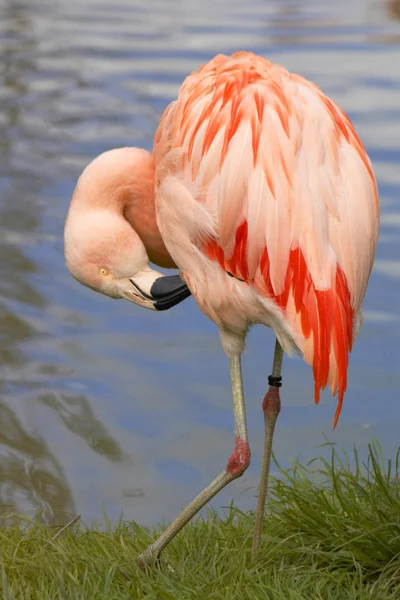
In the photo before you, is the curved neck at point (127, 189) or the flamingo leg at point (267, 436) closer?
the flamingo leg at point (267, 436)

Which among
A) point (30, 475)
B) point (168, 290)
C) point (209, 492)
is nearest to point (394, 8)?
point (30, 475)

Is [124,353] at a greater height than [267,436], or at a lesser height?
lesser

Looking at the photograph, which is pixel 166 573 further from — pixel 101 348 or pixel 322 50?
pixel 322 50

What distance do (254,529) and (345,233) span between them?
95cm

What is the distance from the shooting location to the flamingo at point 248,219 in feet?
9.43

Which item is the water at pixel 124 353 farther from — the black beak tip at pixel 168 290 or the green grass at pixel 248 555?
the black beak tip at pixel 168 290

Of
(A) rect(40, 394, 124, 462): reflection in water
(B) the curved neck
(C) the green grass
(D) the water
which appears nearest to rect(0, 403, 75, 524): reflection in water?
(D) the water

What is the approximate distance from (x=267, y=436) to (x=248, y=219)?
28.4 inches

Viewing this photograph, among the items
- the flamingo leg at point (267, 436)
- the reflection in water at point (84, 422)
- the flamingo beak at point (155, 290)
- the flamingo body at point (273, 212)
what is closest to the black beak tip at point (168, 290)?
the flamingo beak at point (155, 290)

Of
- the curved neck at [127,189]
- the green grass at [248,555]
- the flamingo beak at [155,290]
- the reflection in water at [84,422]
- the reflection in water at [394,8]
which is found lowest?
the reflection in water at [84,422]

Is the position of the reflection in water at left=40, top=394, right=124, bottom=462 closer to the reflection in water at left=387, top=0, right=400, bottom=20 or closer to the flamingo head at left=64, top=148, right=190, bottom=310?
the flamingo head at left=64, top=148, right=190, bottom=310

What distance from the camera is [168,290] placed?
10.8 feet

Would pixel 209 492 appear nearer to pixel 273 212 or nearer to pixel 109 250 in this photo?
pixel 109 250

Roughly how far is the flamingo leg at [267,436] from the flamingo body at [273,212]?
0.67 ft
